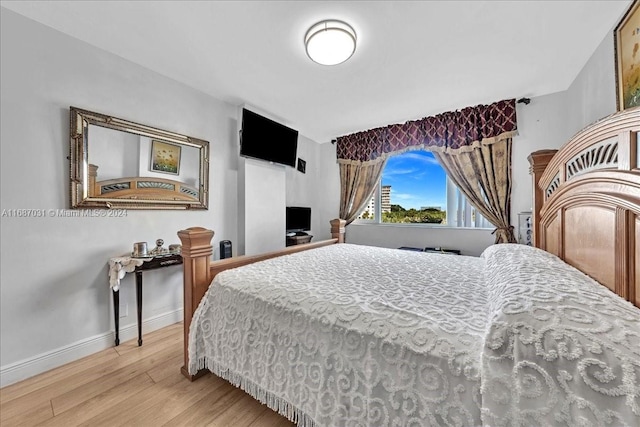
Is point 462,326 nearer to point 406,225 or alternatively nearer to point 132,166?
point 132,166

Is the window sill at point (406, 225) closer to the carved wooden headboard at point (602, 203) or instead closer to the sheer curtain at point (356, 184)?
the sheer curtain at point (356, 184)

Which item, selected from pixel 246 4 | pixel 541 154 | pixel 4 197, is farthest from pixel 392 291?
pixel 4 197

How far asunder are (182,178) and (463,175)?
11.4 feet

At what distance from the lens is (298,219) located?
4.04 metres

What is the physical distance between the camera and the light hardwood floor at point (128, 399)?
4.23 ft

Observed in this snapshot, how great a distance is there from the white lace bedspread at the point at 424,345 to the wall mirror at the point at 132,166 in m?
1.39

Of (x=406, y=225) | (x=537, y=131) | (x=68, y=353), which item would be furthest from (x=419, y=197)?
(x=68, y=353)

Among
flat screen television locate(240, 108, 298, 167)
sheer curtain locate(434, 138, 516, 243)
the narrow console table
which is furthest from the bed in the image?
flat screen television locate(240, 108, 298, 167)

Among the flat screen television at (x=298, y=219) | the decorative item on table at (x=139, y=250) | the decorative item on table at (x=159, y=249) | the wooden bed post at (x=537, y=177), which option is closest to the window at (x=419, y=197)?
the flat screen television at (x=298, y=219)

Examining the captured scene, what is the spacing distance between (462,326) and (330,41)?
2.02 metres

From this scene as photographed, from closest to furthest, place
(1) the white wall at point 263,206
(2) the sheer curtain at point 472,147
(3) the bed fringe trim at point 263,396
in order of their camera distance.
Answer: (3) the bed fringe trim at point 263,396 < (2) the sheer curtain at point 472,147 < (1) the white wall at point 263,206

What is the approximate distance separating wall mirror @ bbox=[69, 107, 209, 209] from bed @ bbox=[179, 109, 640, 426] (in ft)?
3.88

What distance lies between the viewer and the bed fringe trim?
108 cm

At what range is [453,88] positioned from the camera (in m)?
2.63
